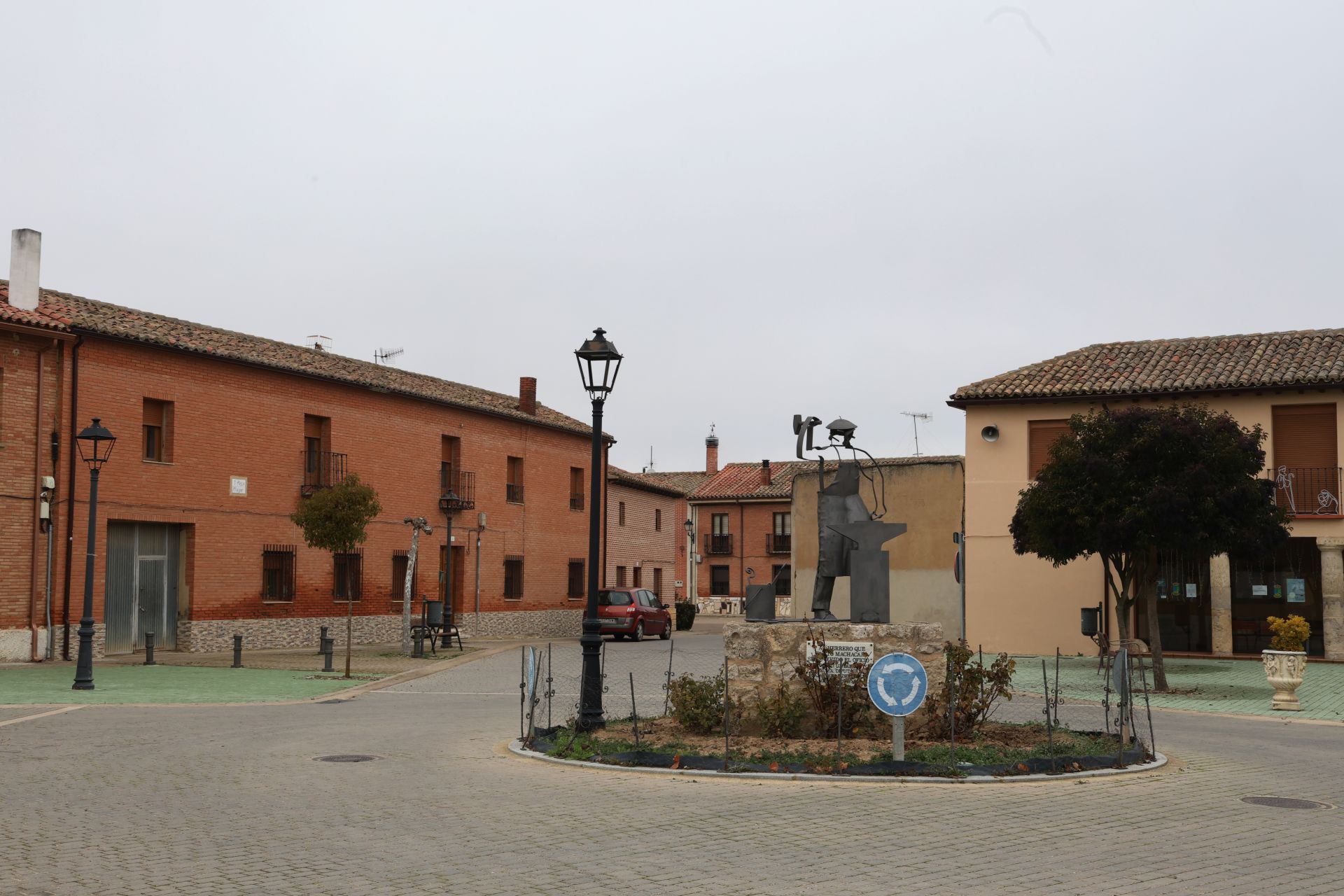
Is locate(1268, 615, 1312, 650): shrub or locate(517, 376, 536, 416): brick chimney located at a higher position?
locate(517, 376, 536, 416): brick chimney

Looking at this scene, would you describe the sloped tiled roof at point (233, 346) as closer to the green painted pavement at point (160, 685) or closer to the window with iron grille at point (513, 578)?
the window with iron grille at point (513, 578)

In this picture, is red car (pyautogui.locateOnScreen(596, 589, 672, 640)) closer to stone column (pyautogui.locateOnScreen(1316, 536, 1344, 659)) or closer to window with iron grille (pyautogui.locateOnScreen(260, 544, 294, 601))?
window with iron grille (pyautogui.locateOnScreen(260, 544, 294, 601))

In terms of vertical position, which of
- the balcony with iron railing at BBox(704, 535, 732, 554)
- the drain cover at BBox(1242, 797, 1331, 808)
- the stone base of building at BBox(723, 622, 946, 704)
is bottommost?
the drain cover at BBox(1242, 797, 1331, 808)

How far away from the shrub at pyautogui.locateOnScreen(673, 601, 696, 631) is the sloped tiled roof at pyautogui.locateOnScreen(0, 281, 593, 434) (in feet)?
35.5

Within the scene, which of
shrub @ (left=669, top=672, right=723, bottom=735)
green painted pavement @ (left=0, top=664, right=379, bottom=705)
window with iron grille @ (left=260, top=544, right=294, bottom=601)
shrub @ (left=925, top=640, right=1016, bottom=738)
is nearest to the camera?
shrub @ (left=925, top=640, right=1016, bottom=738)

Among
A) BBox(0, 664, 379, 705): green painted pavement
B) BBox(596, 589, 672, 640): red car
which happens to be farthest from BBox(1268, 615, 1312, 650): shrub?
BBox(596, 589, 672, 640): red car

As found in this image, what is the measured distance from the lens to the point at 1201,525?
20641mm

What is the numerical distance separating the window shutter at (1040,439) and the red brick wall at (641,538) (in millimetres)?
18828

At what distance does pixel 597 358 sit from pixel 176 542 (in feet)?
58.8

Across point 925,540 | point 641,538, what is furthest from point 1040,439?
point 641,538

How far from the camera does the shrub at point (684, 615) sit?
156 ft

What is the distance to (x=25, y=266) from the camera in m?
25.3

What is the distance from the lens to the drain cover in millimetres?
9492

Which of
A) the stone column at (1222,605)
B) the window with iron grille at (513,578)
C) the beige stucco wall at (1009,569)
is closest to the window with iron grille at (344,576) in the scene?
the window with iron grille at (513,578)
